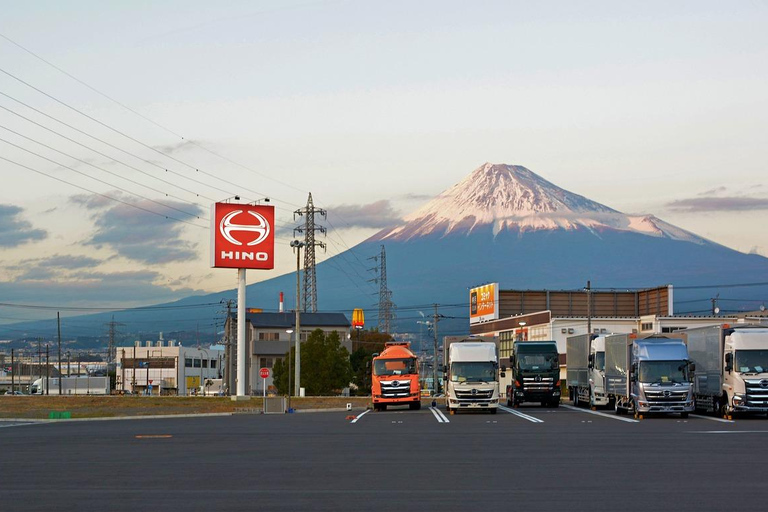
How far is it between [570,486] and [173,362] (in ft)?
610

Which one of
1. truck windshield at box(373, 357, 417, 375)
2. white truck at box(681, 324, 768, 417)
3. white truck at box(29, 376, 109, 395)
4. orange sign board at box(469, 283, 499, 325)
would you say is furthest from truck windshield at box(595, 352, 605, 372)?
white truck at box(29, 376, 109, 395)

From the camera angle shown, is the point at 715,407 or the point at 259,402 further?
the point at 259,402

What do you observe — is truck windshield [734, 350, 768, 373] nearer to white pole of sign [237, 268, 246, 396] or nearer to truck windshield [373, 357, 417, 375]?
truck windshield [373, 357, 417, 375]

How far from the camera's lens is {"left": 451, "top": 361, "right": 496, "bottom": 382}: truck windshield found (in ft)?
170

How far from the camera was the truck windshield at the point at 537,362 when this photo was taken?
199 ft

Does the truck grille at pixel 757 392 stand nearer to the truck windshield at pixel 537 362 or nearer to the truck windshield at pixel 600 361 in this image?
the truck windshield at pixel 600 361

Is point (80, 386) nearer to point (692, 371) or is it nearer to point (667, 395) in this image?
point (667, 395)

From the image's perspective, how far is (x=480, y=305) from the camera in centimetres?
16412

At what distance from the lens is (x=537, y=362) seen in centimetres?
6072

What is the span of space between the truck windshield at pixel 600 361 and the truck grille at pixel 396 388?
10.3 m

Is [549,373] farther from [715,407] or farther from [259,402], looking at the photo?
[259,402]

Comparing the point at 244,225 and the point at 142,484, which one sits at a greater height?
the point at 244,225

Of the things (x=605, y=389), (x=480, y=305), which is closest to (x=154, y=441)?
(x=605, y=389)

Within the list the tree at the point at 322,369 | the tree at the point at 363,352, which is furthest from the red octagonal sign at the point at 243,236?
the tree at the point at 363,352
